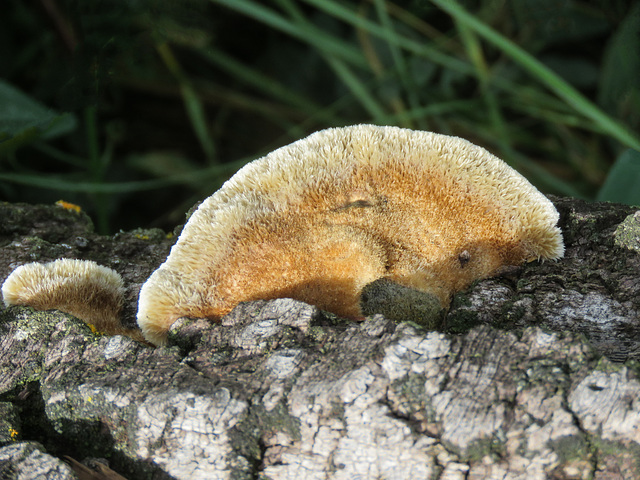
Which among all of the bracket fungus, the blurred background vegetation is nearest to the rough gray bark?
the bracket fungus

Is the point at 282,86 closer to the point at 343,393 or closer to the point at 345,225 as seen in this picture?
the point at 345,225

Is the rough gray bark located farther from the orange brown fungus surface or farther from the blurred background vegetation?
the blurred background vegetation

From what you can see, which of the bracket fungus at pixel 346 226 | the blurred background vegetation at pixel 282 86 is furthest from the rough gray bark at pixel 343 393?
the blurred background vegetation at pixel 282 86

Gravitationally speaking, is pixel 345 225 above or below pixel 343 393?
above

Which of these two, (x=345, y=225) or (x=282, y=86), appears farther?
(x=282, y=86)

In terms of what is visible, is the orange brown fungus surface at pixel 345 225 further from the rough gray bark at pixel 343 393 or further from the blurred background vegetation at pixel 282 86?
the blurred background vegetation at pixel 282 86

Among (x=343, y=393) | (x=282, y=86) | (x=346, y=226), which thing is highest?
(x=282, y=86)

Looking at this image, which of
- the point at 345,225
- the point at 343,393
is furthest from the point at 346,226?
the point at 343,393
